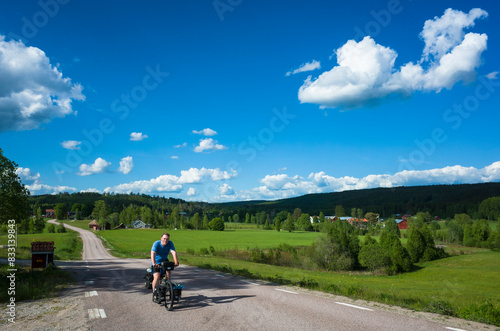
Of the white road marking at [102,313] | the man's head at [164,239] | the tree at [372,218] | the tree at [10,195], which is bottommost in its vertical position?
the tree at [372,218]

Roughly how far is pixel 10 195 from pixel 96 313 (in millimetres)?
19900

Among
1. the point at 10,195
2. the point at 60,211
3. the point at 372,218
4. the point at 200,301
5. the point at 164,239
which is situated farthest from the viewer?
the point at 372,218

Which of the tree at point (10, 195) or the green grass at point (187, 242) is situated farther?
the green grass at point (187, 242)

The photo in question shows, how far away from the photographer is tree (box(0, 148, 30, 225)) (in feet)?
75.6

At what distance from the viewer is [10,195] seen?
23.3 metres

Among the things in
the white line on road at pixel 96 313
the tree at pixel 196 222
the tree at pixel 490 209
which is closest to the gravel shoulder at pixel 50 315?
the white line on road at pixel 96 313

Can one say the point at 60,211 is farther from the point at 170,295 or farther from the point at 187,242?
the point at 170,295

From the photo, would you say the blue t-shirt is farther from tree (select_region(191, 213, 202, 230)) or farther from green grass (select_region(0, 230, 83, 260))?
tree (select_region(191, 213, 202, 230))

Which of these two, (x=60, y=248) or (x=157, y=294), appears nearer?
(x=157, y=294)

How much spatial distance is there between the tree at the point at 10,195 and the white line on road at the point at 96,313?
19097 mm

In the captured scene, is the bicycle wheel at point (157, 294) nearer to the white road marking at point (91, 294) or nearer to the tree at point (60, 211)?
the white road marking at point (91, 294)

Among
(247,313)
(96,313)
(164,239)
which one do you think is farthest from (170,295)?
(247,313)

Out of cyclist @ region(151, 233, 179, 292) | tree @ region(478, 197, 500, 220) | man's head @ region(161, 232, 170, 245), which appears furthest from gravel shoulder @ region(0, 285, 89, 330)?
tree @ region(478, 197, 500, 220)

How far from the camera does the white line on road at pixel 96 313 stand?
28.5ft
